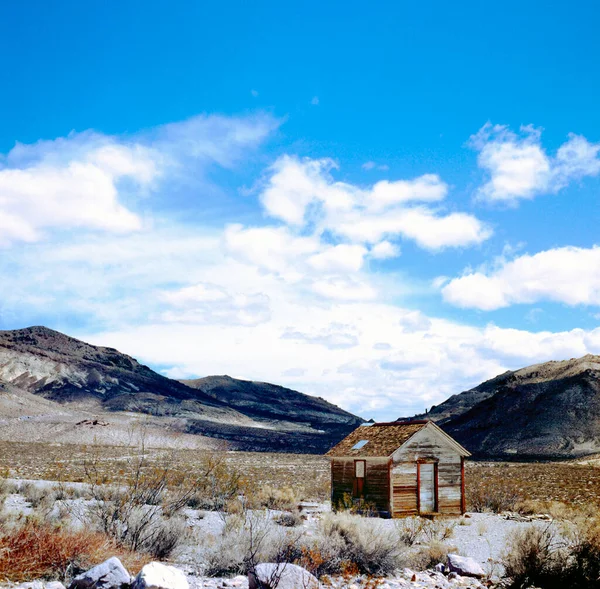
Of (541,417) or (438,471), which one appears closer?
(438,471)

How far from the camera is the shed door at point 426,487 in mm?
20688

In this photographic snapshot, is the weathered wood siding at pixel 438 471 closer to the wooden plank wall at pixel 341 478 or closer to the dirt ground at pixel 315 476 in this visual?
the wooden plank wall at pixel 341 478

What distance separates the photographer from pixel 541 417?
79.9m

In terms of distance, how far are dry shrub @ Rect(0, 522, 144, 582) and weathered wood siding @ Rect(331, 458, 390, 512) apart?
1129 centimetres

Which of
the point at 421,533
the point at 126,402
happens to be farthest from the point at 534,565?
the point at 126,402

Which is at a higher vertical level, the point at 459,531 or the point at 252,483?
the point at 459,531

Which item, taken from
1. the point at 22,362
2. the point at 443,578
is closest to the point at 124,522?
the point at 443,578

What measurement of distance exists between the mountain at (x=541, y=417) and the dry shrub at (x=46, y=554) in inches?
2442

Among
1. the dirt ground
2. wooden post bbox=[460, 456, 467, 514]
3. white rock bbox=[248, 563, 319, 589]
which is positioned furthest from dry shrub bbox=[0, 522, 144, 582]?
the dirt ground

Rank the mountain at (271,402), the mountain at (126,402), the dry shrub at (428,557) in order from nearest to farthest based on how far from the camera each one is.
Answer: the dry shrub at (428,557) < the mountain at (126,402) < the mountain at (271,402)

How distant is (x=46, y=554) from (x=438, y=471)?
14.4 metres

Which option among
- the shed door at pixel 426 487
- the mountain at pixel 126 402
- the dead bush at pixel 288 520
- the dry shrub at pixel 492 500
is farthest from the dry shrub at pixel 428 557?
the mountain at pixel 126 402

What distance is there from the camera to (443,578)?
11578mm

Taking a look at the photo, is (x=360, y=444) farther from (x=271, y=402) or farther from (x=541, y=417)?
(x=271, y=402)
